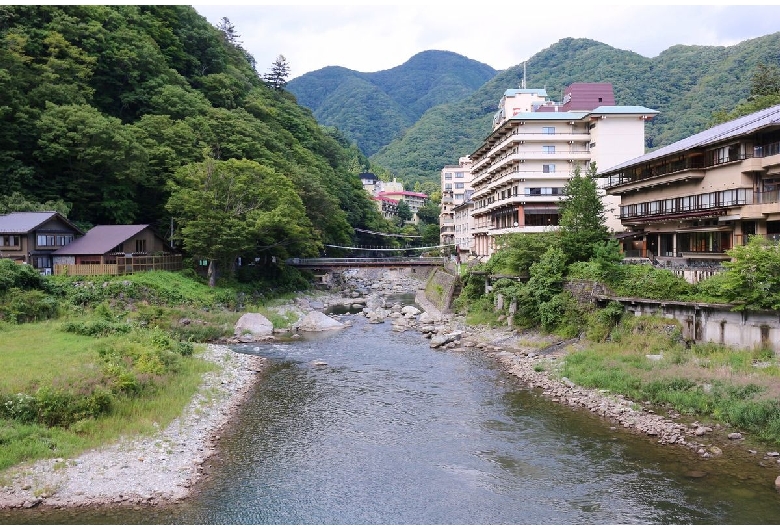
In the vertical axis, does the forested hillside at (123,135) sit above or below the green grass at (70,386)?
above

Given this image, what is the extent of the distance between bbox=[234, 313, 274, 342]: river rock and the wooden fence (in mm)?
8332

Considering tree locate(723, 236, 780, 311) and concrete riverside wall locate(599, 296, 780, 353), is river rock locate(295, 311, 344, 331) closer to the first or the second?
concrete riverside wall locate(599, 296, 780, 353)

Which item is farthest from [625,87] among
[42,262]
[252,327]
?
[42,262]

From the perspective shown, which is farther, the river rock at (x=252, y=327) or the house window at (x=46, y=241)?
the house window at (x=46, y=241)

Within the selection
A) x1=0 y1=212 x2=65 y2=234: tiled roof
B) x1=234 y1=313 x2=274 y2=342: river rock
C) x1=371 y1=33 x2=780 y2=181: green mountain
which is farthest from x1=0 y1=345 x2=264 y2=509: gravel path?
x1=371 y1=33 x2=780 y2=181: green mountain

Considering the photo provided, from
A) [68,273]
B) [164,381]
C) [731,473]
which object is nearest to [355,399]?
[164,381]

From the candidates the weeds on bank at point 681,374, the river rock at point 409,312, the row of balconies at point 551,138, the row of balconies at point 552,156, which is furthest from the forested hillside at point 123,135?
the weeds on bank at point 681,374

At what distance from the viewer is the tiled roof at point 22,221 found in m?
36.1

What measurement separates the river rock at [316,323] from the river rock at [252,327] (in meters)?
2.75

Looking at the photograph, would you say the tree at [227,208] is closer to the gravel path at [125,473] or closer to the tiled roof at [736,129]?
the gravel path at [125,473]

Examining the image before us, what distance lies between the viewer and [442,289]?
2122 inches

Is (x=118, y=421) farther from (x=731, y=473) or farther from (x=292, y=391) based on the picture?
(x=731, y=473)

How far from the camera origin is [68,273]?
37562 millimetres

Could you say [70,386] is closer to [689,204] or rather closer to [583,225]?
[583,225]
